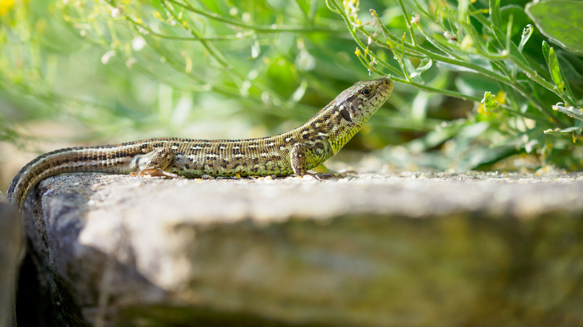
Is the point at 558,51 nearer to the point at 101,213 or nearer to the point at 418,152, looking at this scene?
the point at 418,152

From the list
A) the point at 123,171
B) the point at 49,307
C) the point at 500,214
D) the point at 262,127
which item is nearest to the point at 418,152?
the point at 262,127

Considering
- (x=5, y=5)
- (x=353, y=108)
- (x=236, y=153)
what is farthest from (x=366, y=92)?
(x=5, y=5)

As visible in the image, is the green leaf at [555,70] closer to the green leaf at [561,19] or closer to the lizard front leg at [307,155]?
the green leaf at [561,19]

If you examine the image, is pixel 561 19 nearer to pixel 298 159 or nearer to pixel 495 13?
pixel 495 13

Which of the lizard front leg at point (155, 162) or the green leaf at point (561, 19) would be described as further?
the lizard front leg at point (155, 162)

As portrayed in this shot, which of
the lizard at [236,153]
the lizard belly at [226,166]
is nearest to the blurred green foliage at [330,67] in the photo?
the lizard at [236,153]

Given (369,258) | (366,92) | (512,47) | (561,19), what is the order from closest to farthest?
(369,258) → (561,19) → (512,47) → (366,92)
